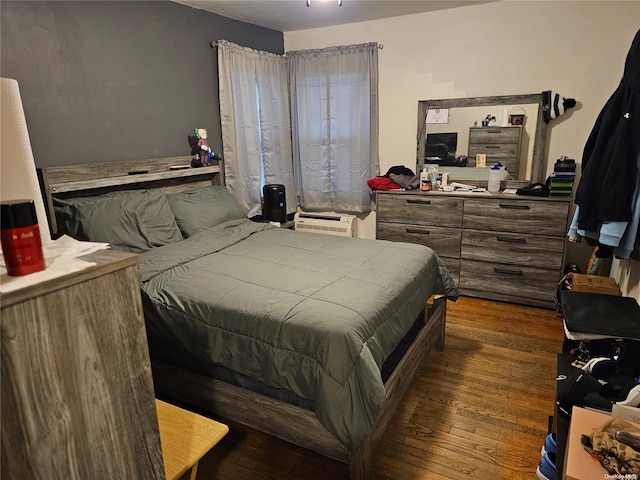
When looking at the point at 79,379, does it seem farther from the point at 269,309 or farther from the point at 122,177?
the point at 122,177

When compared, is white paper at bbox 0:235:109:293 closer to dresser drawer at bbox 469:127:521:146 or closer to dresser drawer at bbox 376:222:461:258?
A: dresser drawer at bbox 376:222:461:258

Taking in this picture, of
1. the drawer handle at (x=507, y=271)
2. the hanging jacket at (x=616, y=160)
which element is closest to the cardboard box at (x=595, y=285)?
the hanging jacket at (x=616, y=160)

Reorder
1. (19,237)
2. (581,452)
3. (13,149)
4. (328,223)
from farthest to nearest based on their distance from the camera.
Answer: (328,223)
(581,452)
(13,149)
(19,237)

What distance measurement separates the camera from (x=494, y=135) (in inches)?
141

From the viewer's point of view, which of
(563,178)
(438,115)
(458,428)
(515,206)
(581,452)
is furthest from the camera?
(438,115)

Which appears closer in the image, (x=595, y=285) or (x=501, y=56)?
(x=595, y=285)

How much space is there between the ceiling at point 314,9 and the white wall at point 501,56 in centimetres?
16

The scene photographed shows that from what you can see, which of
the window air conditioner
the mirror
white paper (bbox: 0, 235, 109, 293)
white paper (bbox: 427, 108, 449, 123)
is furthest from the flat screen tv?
white paper (bbox: 0, 235, 109, 293)

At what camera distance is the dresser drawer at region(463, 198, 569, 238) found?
314 cm

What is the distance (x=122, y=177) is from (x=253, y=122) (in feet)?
4.99

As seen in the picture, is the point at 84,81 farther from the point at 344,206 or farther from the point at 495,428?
the point at 495,428

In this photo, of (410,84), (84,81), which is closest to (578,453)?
(84,81)

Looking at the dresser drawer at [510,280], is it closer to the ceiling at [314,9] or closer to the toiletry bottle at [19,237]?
the ceiling at [314,9]

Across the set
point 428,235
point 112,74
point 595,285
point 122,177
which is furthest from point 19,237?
point 428,235
